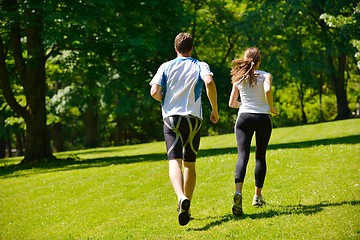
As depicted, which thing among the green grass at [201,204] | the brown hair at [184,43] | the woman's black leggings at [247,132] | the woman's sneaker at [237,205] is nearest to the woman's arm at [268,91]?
the woman's black leggings at [247,132]

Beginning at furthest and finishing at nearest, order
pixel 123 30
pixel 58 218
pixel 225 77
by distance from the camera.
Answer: pixel 225 77, pixel 123 30, pixel 58 218

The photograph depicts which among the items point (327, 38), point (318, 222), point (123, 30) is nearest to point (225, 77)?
point (123, 30)

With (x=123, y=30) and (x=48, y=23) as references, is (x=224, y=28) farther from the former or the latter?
(x=48, y=23)

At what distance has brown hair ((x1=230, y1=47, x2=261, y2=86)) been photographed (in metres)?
7.78

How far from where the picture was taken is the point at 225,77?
2619 centimetres

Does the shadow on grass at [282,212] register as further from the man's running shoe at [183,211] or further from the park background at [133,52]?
the park background at [133,52]

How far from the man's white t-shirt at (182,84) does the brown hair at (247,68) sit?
0.73 m

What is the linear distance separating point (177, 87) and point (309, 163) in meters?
6.63

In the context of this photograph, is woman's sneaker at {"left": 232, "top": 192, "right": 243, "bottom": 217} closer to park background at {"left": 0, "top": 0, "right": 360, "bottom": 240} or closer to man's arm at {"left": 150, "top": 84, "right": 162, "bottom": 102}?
park background at {"left": 0, "top": 0, "right": 360, "bottom": 240}

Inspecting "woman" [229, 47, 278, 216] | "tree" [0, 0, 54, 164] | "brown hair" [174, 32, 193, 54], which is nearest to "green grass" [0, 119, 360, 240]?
"woman" [229, 47, 278, 216]

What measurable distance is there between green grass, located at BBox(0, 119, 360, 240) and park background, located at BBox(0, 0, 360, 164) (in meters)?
5.86

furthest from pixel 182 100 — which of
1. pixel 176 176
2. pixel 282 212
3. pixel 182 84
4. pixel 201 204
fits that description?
pixel 201 204

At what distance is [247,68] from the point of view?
780 cm

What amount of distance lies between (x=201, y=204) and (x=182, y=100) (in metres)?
2.32
